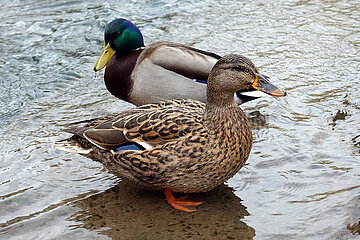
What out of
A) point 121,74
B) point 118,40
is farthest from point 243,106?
point 118,40

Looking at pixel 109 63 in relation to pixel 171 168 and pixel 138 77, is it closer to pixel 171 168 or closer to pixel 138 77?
pixel 138 77

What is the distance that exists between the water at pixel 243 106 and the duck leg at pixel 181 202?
5 cm

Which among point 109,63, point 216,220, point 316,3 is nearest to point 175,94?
point 109,63

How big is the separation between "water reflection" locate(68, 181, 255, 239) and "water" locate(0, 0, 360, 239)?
0.4 inches

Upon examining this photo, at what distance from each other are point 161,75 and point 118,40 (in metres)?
0.68

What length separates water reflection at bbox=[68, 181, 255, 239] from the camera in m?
3.53

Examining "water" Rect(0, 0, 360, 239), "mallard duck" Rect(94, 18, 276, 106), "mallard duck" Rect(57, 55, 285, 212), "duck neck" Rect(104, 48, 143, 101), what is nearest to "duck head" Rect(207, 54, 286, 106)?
"mallard duck" Rect(57, 55, 285, 212)

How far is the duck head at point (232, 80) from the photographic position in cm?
388

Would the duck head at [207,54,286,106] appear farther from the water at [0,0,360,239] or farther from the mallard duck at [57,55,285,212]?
the water at [0,0,360,239]

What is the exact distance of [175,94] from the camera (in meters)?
5.50

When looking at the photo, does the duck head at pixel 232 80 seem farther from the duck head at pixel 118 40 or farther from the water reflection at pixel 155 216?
the duck head at pixel 118 40

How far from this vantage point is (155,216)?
376 centimetres

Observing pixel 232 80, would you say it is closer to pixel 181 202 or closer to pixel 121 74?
pixel 181 202

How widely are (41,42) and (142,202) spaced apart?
436 cm
